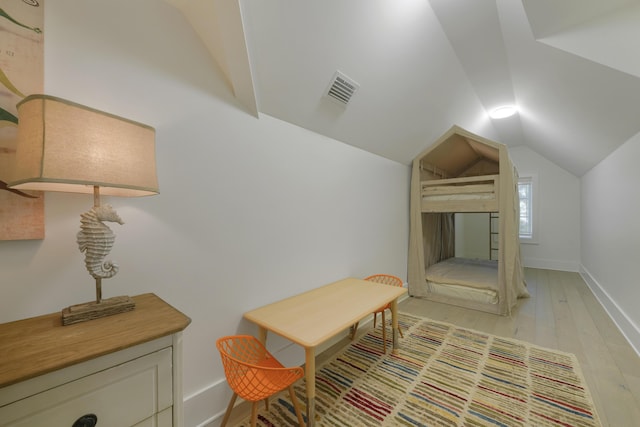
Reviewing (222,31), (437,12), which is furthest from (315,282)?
(437,12)

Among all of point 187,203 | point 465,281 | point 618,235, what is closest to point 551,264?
point 618,235

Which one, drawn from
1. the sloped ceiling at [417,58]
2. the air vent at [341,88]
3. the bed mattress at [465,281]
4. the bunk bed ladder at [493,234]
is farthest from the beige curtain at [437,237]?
the air vent at [341,88]

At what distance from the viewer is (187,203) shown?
1377mm

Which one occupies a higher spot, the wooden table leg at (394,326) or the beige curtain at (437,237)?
the beige curtain at (437,237)

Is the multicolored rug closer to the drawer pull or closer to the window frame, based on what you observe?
the drawer pull

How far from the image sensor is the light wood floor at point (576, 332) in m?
1.62

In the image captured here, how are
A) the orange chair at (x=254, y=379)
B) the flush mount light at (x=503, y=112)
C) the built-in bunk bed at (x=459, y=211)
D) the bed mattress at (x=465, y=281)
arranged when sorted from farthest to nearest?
the flush mount light at (x=503, y=112)
the bed mattress at (x=465, y=281)
the built-in bunk bed at (x=459, y=211)
the orange chair at (x=254, y=379)

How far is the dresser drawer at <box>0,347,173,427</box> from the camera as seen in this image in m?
0.60

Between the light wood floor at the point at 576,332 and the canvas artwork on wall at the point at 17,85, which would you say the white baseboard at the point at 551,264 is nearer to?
the light wood floor at the point at 576,332

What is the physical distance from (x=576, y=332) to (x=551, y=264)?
3499 millimetres

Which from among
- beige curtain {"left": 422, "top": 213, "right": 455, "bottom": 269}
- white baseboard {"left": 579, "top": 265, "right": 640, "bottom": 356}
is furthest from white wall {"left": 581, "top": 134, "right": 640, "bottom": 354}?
beige curtain {"left": 422, "top": 213, "right": 455, "bottom": 269}

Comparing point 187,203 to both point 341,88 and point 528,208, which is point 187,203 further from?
point 528,208

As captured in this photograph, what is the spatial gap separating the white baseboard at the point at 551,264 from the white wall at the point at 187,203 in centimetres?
555

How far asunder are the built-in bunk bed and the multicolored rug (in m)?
0.84
